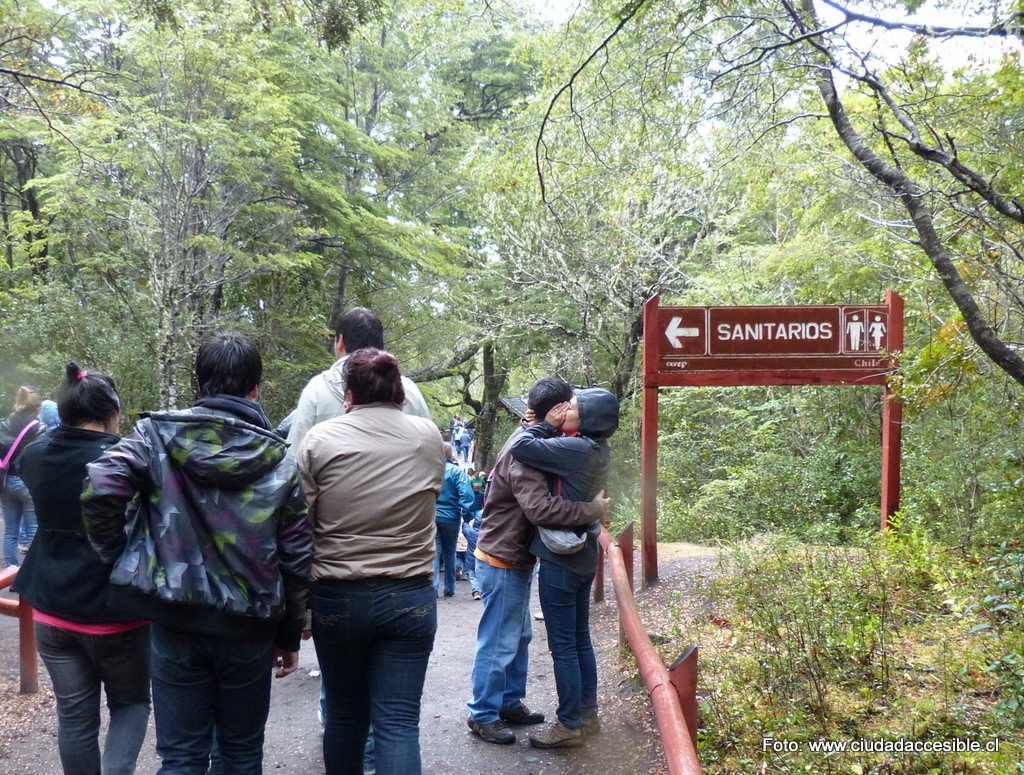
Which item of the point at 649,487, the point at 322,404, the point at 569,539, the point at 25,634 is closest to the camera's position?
the point at 322,404

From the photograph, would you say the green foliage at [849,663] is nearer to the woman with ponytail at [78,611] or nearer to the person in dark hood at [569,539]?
the person in dark hood at [569,539]

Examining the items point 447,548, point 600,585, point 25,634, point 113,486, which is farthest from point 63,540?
point 447,548

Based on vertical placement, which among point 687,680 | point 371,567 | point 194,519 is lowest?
point 687,680

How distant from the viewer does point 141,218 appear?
13344mm

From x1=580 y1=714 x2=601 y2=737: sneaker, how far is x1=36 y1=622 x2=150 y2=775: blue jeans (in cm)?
224

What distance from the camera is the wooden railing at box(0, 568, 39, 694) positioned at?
5086 mm

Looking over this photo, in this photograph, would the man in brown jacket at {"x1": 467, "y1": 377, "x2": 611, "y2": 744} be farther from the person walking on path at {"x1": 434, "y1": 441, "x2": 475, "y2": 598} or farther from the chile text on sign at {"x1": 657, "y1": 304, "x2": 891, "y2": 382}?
the person walking on path at {"x1": 434, "y1": 441, "x2": 475, "y2": 598}

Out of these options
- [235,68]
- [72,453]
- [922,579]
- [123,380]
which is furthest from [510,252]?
[72,453]

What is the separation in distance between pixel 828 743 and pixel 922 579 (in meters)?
2.60

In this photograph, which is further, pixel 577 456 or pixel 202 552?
pixel 577 456

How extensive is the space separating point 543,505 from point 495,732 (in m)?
1.36

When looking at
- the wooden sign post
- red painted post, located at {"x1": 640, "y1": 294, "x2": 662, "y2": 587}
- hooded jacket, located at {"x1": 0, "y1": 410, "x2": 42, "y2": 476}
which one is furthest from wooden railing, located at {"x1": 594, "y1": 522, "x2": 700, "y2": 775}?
hooded jacket, located at {"x1": 0, "y1": 410, "x2": 42, "y2": 476}

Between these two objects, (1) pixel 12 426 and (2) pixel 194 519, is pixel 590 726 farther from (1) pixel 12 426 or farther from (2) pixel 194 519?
(1) pixel 12 426

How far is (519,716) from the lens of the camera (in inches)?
185
